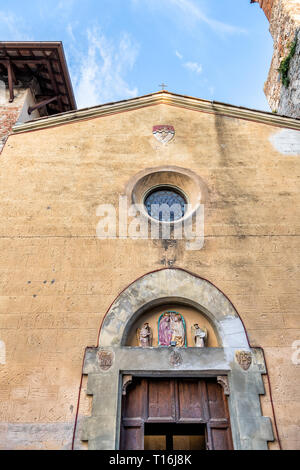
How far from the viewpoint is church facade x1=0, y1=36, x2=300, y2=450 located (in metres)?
4.74

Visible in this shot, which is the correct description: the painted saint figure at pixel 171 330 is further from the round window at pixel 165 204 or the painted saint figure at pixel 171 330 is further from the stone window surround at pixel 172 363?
the round window at pixel 165 204

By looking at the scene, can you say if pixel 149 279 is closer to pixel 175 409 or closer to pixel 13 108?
pixel 175 409

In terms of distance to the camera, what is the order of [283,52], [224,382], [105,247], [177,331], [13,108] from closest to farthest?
[224,382] → [177,331] → [105,247] → [13,108] → [283,52]

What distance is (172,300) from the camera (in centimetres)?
568

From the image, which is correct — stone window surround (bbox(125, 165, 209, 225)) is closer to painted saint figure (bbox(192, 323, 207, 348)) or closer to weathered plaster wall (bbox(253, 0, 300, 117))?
painted saint figure (bbox(192, 323, 207, 348))

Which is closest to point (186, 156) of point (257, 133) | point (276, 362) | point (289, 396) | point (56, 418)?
point (257, 133)

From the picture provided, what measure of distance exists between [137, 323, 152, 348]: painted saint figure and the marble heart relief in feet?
14.0

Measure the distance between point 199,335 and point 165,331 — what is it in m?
0.56

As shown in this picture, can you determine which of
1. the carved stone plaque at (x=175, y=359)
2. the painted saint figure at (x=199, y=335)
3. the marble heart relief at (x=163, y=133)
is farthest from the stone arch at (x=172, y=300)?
the marble heart relief at (x=163, y=133)

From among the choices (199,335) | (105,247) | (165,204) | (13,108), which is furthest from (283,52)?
(199,335)

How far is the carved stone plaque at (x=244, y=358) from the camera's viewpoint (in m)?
4.96

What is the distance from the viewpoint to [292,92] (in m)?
11.7

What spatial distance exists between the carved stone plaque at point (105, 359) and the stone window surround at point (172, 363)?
0.11ft

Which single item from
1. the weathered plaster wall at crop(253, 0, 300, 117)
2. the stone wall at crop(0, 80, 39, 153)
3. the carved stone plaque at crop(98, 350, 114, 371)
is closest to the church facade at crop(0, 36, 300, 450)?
the carved stone plaque at crop(98, 350, 114, 371)
